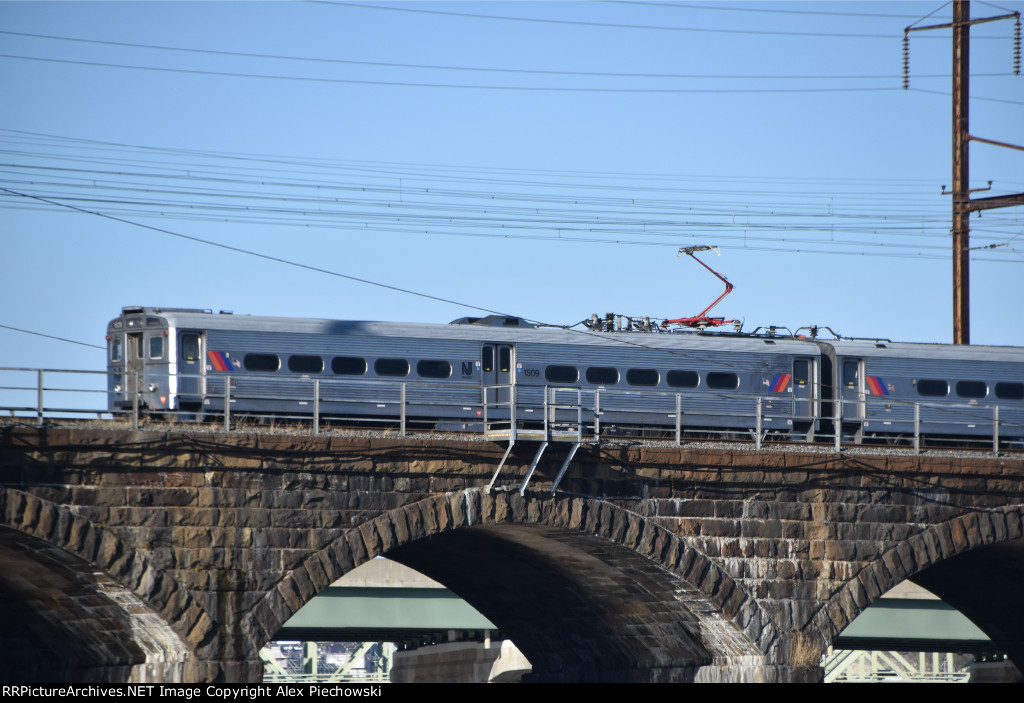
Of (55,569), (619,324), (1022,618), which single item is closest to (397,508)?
(55,569)

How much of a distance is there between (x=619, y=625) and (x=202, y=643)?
1286 centimetres

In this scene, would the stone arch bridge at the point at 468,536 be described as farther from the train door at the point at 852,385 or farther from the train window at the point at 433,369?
the train door at the point at 852,385

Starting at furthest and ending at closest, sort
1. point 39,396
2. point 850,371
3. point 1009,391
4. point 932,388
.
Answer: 1. point 1009,391
2. point 932,388
3. point 850,371
4. point 39,396

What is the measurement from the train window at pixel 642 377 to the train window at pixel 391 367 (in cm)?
577

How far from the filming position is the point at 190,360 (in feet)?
99.1

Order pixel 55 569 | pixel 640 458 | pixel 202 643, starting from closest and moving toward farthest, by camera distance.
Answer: pixel 202 643 → pixel 55 569 → pixel 640 458

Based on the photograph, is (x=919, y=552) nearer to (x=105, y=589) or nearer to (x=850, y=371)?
(x=850, y=371)

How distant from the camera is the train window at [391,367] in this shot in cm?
3153

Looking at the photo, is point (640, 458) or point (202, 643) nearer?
point (202, 643)

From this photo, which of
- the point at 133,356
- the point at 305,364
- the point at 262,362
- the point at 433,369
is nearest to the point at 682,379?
the point at 433,369

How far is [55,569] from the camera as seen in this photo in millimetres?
25391

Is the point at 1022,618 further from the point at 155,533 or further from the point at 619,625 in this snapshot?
the point at 155,533

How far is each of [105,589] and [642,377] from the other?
14.5 metres

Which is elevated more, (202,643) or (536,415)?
(536,415)
